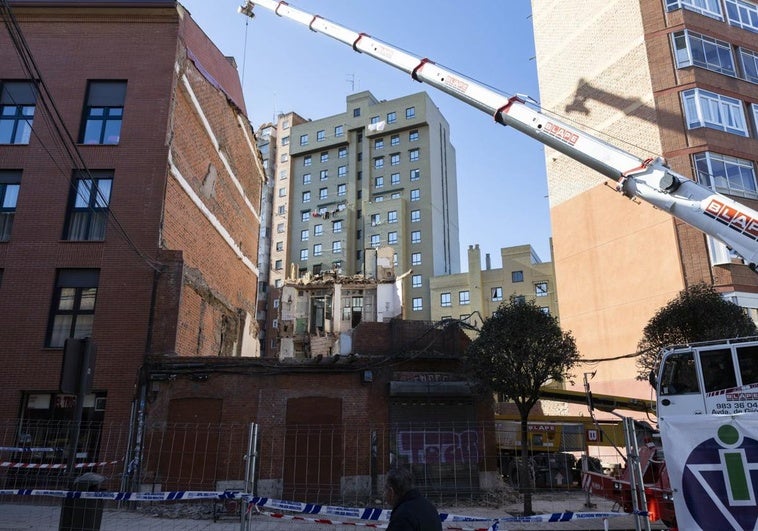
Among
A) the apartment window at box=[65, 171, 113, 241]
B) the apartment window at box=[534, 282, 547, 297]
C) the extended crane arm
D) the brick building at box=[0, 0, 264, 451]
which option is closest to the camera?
the extended crane arm

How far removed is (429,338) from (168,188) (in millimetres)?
9577

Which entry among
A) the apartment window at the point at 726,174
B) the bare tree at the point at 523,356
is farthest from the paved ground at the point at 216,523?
the apartment window at the point at 726,174

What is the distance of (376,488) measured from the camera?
14.8 m

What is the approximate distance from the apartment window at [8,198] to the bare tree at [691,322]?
63.8 ft

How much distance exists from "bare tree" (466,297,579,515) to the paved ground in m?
1.32

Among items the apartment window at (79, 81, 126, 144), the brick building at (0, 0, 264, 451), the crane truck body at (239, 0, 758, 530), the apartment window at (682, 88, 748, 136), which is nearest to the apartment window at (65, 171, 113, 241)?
the brick building at (0, 0, 264, 451)

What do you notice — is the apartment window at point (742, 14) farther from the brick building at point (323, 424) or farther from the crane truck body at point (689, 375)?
the brick building at point (323, 424)

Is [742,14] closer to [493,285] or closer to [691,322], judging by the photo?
[691,322]

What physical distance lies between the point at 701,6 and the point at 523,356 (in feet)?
72.4

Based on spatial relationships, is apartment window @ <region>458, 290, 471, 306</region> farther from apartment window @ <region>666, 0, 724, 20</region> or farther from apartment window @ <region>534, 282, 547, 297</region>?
apartment window @ <region>666, 0, 724, 20</region>

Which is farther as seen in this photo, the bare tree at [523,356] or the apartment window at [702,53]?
the apartment window at [702,53]

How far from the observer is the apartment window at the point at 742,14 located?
1035 inches

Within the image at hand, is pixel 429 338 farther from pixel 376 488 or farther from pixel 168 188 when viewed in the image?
pixel 168 188

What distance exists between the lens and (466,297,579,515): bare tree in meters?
13.4
